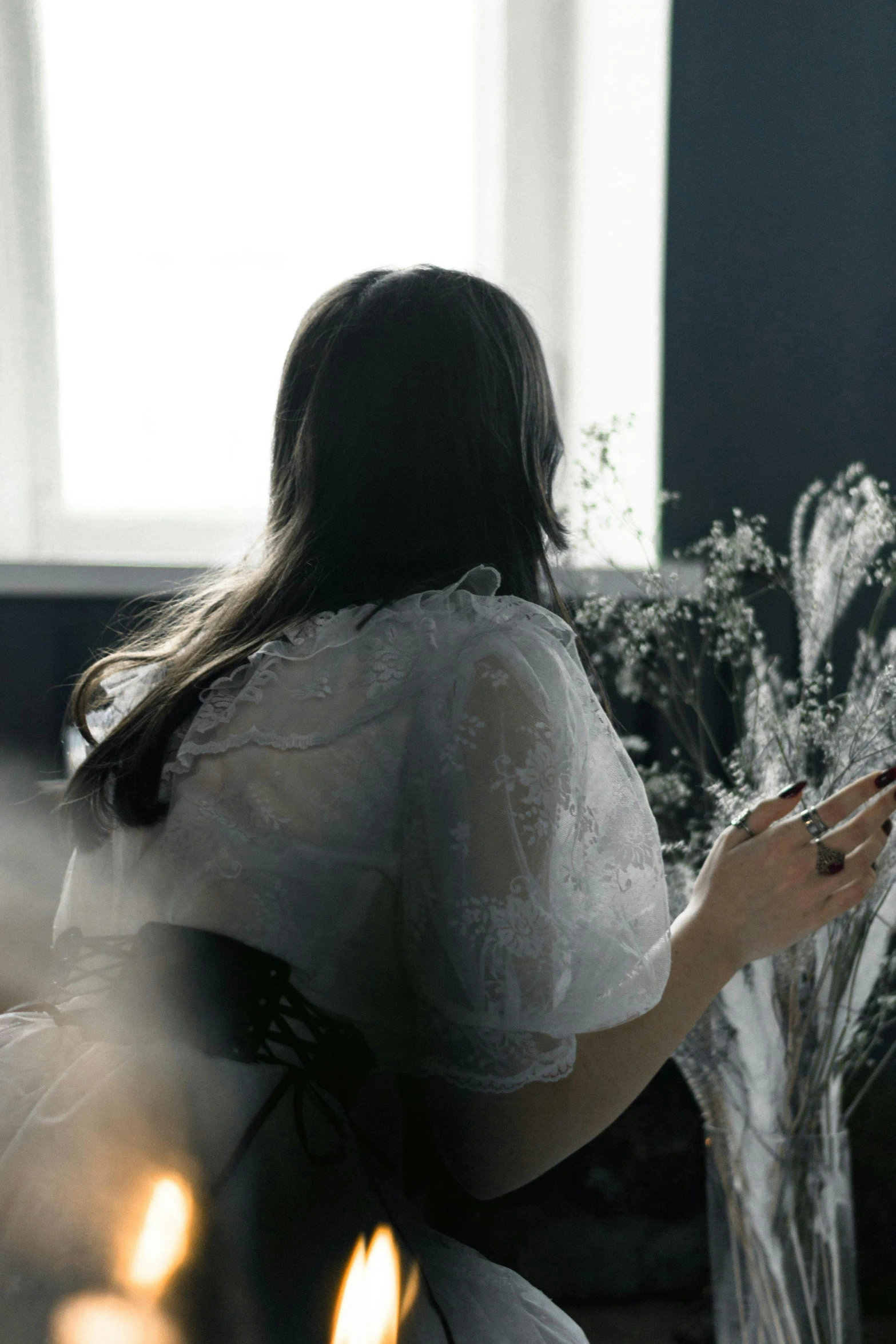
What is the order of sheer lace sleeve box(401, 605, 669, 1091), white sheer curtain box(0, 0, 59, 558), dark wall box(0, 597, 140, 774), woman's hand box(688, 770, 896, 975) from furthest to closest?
white sheer curtain box(0, 0, 59, 558)
dark wall box(0, 597, 140, 774)
woman's hand box(688, 770, 896, 975)
sheer lace sleeve box(401, 605, 669, 1091)

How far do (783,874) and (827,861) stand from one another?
0.04 meters

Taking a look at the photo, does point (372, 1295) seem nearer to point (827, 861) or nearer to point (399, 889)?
point (399, 889)

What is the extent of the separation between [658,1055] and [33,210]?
1.74 metres

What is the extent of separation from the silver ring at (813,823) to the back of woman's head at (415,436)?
256 millimetres

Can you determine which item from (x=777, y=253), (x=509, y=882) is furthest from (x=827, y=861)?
(x=777, y=253)

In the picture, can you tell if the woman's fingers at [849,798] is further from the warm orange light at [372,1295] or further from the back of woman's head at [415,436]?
the warm orange light at [372,1295]

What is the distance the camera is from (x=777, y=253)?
1.72 metres

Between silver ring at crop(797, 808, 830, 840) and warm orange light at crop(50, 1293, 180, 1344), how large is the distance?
0.50 meters

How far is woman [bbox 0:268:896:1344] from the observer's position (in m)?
0.56

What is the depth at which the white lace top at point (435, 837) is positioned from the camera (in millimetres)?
613

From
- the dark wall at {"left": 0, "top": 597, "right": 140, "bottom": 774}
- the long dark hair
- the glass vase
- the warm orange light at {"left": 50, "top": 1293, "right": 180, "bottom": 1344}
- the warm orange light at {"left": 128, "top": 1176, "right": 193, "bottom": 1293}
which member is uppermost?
the long dark hair

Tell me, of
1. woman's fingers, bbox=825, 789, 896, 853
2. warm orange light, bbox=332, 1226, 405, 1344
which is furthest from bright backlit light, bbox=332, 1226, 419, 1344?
woman's fingers, bbox=825, 789, 896, 853

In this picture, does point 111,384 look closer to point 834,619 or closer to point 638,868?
point 834,619

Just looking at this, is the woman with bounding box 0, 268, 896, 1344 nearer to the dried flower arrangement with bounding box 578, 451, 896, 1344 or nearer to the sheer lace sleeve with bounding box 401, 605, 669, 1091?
the sheer lace sleeve with bounding box 401, 605, 669, 1091
